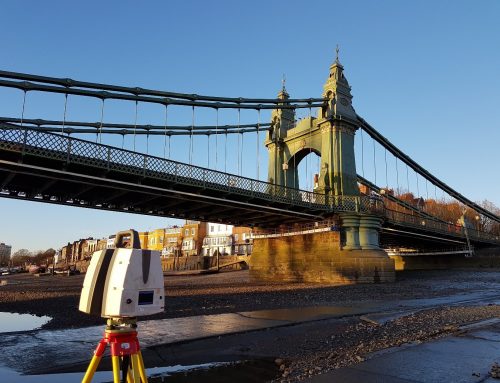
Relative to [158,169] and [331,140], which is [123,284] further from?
[331,140]

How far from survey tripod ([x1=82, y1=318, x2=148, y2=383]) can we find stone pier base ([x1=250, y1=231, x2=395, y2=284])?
3086 centimetres

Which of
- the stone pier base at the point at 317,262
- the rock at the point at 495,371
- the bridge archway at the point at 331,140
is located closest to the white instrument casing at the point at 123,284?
the rock at the point at 495,371

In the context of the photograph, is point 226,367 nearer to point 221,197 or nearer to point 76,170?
point 76,170

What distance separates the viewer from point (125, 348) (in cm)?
276

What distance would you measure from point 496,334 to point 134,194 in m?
22.6

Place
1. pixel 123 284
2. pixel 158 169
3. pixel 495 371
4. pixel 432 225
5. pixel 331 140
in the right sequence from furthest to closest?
pixel 432 225
pixel 331 140
pixel 158 169
pixel 495 371
pixel 123 284

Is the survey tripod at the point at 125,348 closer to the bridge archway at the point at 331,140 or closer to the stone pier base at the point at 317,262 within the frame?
the stone pier base at the point at 317,262

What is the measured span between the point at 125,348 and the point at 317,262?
32.9m

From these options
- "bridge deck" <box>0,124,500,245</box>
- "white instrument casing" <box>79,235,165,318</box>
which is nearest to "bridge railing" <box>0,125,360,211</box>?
"bridge deck" <box>0,124,500,245</box>

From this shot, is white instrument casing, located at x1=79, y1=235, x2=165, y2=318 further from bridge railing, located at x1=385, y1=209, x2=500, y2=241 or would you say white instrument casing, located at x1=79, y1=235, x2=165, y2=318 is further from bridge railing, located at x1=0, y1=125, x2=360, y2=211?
bridge railing, located at x1=385, y1=209, x2=500, y2=241

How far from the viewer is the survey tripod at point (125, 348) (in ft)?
8.84

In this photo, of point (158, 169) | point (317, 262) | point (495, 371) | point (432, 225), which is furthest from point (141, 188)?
point (432, 225)

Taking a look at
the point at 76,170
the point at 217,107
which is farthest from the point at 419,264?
the point at 76,170

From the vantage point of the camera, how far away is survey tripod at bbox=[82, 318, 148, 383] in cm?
270
